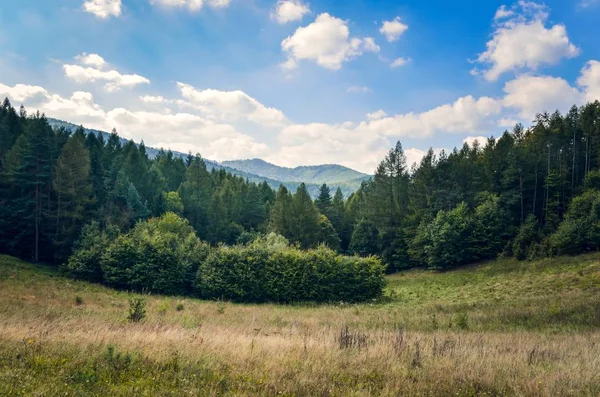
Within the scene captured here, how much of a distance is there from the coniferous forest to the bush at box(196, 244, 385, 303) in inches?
4.2

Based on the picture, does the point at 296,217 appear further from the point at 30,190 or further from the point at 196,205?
the point at 30,190

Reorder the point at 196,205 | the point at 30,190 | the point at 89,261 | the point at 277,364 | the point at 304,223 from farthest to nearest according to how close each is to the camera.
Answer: the point at 196,205, the point at 304,223, the point at 30,190, the point at 89,261, the point at 277,364

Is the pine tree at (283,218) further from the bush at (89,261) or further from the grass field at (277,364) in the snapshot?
the grass field at (277,364)

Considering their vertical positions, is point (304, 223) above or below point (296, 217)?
below

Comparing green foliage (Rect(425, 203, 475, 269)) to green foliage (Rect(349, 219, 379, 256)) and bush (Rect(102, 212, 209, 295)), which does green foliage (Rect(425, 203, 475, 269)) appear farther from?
bush (Rect(102, 212, 209, 295))

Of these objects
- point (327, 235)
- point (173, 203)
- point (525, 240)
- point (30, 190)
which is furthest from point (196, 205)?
point (525, 240)

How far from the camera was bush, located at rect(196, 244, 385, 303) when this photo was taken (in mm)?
34219

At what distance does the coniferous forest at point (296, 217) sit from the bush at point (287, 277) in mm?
107

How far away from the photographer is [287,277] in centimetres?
3422

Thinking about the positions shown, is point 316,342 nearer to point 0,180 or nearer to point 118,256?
point 118,256

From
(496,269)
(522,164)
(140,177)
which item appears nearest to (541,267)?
(496,269)

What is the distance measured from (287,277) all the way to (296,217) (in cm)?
A: 2614

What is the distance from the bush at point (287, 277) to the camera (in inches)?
1347

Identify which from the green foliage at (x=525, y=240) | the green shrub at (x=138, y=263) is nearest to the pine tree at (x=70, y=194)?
the green shrub at (x=138, y=263)
